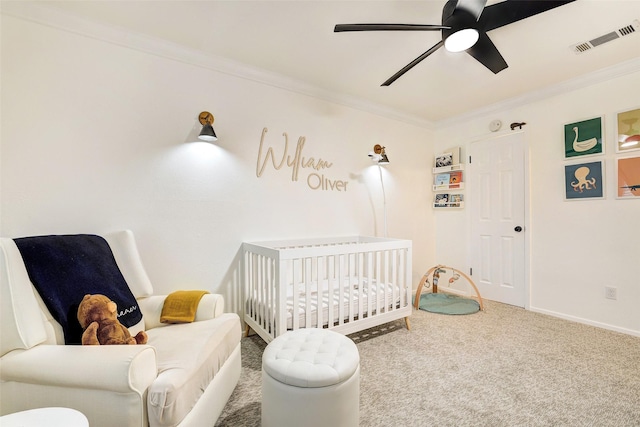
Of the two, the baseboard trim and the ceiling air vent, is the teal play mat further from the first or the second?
the ceiling air vent

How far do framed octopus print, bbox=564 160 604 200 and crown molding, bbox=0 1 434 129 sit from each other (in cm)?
230

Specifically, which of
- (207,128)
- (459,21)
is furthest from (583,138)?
(207,128)

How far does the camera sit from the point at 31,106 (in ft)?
5.57

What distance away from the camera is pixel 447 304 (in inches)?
125

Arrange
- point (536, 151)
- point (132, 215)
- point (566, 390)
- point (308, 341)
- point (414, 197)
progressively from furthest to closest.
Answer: point (414, 197) → point (536, 151) → point (132, 215) → point (566, 390) → point (308, 341)

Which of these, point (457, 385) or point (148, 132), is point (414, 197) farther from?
point (148, 132)

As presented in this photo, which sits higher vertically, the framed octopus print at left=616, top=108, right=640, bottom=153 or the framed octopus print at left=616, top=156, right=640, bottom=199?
the framed octopus print at left=616, top=108, right=640, bottom=153

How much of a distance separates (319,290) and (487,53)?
6.52 feet

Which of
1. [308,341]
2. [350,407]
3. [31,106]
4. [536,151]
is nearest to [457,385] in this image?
[350,407]

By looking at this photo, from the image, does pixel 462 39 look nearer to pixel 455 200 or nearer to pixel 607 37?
pixel 607 37

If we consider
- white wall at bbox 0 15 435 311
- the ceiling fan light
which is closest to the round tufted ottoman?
white wall at bbox 0 15 435 311

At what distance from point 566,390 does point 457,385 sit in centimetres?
63

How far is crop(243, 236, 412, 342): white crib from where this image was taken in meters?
1.89

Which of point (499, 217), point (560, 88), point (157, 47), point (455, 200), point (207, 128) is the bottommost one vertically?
→ point (499, 217)
